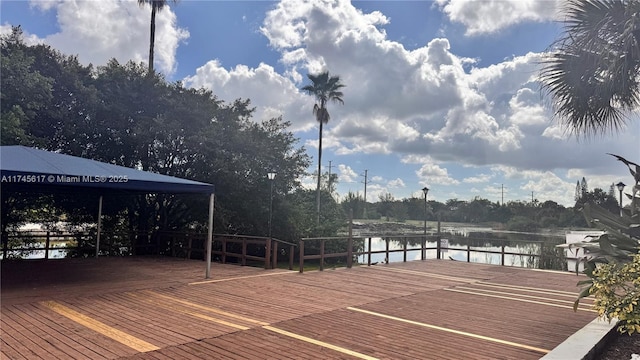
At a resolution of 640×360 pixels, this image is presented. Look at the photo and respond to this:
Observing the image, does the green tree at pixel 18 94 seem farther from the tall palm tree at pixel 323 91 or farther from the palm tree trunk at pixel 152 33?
the tall palm tree at pixel 323 91

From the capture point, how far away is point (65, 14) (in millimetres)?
11438

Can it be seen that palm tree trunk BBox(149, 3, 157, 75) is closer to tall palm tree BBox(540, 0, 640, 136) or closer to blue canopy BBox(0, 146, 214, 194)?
A: blue canopy BBox(0, 146, 214, 194)

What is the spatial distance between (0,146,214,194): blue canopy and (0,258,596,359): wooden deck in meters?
1.54

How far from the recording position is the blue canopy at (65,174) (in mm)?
5531

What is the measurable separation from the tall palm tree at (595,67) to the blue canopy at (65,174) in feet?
18.3

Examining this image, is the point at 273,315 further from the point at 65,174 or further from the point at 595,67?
the point at 595,67

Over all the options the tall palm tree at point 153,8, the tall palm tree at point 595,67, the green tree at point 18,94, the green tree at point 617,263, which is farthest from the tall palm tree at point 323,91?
the green tree at point 617,263

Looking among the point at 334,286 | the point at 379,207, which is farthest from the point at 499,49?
the point at 379,207

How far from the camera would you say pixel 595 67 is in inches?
187

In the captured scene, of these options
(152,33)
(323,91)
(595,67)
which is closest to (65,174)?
(595,67)

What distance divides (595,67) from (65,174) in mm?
6916

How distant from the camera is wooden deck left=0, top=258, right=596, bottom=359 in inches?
141

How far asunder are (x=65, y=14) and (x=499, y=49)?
487 inches

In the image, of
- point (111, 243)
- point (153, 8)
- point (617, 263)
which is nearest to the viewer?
point (617, 263)
